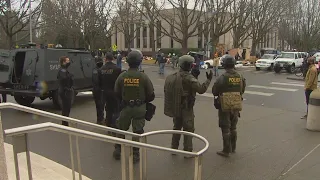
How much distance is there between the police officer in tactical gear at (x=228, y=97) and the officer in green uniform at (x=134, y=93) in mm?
1299

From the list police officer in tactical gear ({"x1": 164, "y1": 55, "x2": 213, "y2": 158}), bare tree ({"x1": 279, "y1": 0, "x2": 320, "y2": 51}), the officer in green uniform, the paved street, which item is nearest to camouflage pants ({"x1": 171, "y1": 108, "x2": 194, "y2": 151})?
police officer in tactical gear ({"x1": 164, "y1": 55, "x2": 213, "y2": 158})

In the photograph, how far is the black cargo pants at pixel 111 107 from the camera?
6.36 meters

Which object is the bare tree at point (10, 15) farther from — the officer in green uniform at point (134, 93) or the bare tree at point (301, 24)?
the bare tree at point (301, 24)

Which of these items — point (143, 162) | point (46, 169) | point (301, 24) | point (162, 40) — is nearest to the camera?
point (143, 162)

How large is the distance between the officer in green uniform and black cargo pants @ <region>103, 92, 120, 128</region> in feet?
4.25

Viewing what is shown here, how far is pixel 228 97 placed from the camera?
5496 mm

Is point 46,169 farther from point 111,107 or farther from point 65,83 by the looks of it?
point 65,83

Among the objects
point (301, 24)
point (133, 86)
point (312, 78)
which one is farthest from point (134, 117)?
point (301, 24)

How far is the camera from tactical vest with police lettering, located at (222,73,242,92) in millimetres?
5531

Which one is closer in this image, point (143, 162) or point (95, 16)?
point (143, 162)

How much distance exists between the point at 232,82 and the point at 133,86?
1.74 m

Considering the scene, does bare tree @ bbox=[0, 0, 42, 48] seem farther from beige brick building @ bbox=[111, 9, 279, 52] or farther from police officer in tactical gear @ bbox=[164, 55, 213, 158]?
beige brick building @ bbox=[111, 9, 279, 52]

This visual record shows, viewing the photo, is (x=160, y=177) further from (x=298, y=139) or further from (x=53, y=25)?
(x=53, y=25)

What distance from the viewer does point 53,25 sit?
3650cm
